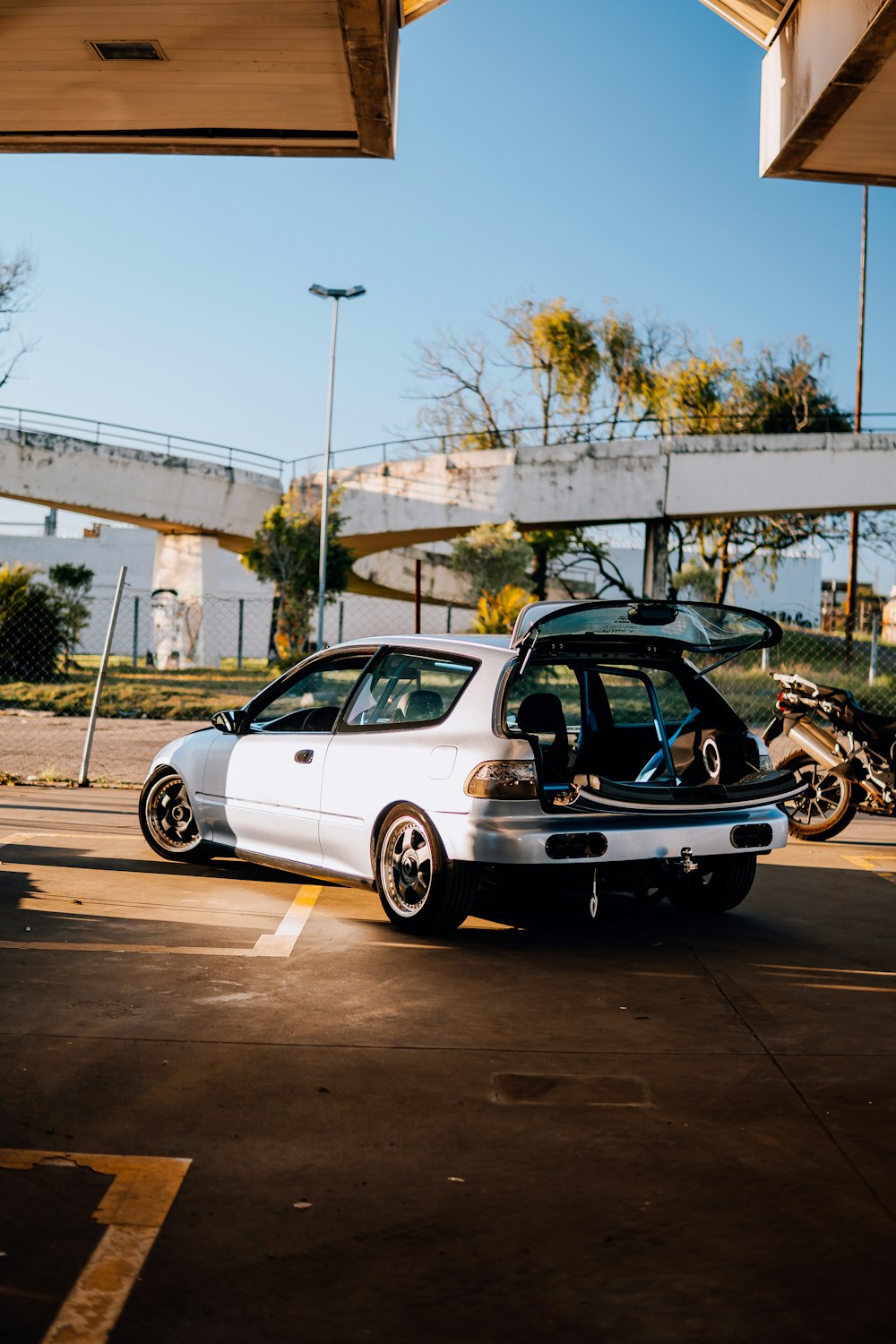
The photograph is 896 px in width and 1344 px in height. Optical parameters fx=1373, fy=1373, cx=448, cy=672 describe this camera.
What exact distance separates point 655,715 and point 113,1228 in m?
4.91

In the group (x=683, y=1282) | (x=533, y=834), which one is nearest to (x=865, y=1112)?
(x=683, y=1282)

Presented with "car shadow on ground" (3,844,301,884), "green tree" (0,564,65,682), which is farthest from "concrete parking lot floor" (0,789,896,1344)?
"green tree" (0,564,65,682)

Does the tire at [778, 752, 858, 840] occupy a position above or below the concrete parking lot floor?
above

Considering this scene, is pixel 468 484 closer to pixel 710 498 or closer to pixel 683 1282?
pixel 710 498

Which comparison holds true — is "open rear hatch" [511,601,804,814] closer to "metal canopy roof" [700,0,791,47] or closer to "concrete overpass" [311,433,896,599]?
"metal canopy roof" [700,0,791,47]

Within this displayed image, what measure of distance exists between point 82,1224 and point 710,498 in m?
34.4

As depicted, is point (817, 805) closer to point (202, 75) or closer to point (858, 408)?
point (202, 75)

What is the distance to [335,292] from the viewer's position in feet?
122

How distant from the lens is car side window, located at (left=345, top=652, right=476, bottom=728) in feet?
24.0

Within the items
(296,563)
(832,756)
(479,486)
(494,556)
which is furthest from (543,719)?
(296,563)

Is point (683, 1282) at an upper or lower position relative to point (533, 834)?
lower

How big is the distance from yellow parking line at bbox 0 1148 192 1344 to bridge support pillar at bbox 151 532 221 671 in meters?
34.2

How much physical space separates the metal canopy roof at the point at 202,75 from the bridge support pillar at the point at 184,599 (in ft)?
89.2

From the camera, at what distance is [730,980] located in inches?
250
